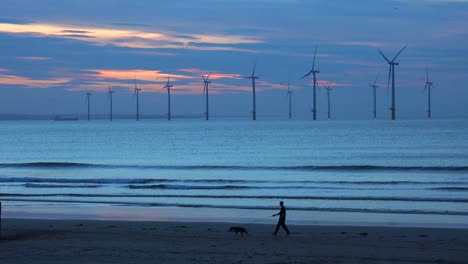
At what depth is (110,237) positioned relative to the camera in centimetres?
2356

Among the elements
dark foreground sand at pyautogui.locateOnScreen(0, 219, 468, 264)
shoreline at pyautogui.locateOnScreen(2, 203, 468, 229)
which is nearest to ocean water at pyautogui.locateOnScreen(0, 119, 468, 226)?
shoreline at pyautogui.locateOnScreen(2, 203, 468, 229)

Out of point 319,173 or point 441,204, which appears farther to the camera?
point 319,173

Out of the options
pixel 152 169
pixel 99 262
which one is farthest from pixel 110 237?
pixel 152 169

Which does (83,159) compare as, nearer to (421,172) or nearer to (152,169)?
(152,169)

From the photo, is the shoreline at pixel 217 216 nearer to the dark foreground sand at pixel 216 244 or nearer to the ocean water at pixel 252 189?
the ocean water at pixel 252 189

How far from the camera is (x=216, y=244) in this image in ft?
71.9

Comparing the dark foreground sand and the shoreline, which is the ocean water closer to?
the shoreline

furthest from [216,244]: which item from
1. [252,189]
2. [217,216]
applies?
[252,189]

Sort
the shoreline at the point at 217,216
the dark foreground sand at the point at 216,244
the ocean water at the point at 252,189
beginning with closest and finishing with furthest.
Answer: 1. the dark foreground sand at the point at 216,244
2. the shoreline at the point at 217,216
3. the ocean water at the point at 252,189

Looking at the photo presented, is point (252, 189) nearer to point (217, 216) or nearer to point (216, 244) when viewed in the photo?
point (217, 216)

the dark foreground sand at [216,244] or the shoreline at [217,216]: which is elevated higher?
the dark foreground sand at [216,244]

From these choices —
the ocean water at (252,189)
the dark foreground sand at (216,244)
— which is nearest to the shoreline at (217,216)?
the ocean water at (252,189)

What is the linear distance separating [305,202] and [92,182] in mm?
20044

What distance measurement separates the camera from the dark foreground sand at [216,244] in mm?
19094
